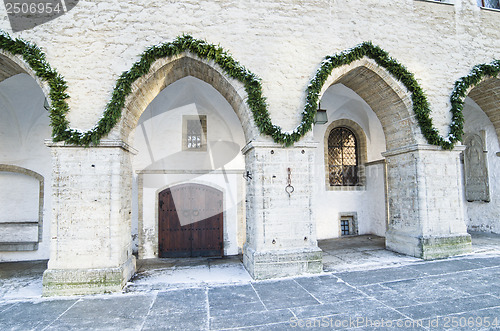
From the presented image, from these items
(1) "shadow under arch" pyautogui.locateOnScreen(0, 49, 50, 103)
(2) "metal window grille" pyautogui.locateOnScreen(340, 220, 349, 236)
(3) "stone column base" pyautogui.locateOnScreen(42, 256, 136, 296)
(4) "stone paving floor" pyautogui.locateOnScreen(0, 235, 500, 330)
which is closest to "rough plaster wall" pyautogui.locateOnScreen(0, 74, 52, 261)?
(4) "stone paving floor" pyautogui.locateOnScreen(0, 235, 500, 330)

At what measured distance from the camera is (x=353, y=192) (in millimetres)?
8469

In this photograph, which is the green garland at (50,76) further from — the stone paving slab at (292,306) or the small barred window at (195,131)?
the small barred window at (195,131)

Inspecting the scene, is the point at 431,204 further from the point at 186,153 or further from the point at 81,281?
the point at 81,281

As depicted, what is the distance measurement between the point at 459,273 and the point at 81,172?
257 inches

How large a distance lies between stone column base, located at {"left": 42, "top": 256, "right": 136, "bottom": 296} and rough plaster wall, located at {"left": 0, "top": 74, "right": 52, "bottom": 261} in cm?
282

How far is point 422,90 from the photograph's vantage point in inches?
236

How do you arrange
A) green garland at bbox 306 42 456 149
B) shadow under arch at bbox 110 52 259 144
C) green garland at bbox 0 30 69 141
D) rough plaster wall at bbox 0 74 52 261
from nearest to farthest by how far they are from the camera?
green garland at bbox 0 30 69 141
shadow under arch at bbox 110 52 259 144
green garland at bbox 306 42 456 149
rough plaster wall at bbox 0 74 52 261

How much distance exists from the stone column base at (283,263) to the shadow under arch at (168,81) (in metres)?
2.08

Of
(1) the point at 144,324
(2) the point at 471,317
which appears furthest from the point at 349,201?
(1) the point at 144,324

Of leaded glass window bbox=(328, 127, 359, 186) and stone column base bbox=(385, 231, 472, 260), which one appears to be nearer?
stone column base bbox=(385, 231, 472, 260)

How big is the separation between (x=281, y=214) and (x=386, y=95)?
3473 millimetres

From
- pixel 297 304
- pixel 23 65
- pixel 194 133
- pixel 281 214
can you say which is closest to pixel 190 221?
pixel 194 133

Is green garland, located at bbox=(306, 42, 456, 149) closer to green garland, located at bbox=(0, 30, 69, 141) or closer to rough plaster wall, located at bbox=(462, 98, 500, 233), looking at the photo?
rough plaster wall, located at bbox=(462, 98, 500, 233)

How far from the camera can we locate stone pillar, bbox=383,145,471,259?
5820 millimetres
